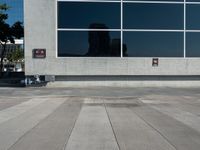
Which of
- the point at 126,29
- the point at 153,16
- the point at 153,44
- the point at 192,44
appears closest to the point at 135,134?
the point at 126,29

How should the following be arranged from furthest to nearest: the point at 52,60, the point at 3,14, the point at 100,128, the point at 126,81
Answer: the point at 3,14 < the point at 126,81 < the point at 52,60 < the point at 100,128

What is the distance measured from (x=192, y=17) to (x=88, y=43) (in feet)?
27.3

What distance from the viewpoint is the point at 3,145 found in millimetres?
9742

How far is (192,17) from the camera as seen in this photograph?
34406mm

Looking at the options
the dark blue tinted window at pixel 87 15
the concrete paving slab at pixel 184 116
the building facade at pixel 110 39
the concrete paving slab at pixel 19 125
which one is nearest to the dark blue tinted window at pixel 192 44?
the building facade at pixel 110 39

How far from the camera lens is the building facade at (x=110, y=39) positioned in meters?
33.2

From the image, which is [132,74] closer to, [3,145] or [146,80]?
[146,80]

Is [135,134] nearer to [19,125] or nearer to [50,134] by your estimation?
[50,134]

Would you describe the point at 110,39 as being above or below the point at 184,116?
above

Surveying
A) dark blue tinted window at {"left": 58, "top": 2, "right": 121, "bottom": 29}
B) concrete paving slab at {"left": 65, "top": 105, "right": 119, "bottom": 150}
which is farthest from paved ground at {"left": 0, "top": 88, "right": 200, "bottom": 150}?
dark blue tinted window at {"left": 58, "top": 2, "right": 121, "bottom": 29}

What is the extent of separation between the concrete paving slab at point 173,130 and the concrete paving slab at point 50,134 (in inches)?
95.9

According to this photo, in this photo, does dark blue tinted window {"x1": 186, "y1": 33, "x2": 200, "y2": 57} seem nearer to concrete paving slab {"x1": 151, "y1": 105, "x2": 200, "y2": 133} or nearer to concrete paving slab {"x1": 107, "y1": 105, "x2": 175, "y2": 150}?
concrete paving slab {"x1": 151, "y1": 105, "x2": 200, "y2": 133}

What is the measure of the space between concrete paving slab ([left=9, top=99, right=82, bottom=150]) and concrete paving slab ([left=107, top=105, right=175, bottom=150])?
1318mm

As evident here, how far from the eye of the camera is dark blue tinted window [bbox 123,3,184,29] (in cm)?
3381
